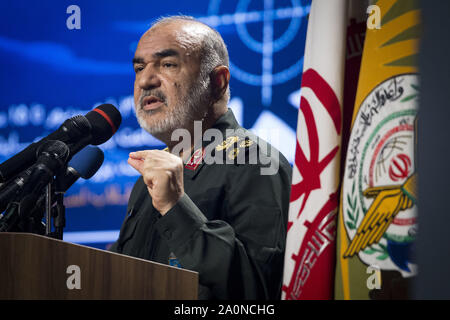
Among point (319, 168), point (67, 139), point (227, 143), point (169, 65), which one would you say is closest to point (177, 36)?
point (169, 65)

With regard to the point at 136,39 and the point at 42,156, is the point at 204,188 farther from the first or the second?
the point at 136,39

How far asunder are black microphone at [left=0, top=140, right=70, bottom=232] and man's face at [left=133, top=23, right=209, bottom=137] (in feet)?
1.82

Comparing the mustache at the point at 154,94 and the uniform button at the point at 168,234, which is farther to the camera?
the mustache at the point at 154,94

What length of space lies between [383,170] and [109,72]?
1.70m

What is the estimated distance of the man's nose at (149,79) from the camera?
244cm

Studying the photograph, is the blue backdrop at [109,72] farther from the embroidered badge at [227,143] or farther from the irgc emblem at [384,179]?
the irgc emblem at [384,179]

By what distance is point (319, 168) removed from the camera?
159 centimetres

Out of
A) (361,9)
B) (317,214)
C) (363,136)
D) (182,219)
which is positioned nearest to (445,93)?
(363,136)

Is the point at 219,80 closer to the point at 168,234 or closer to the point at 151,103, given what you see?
the point at 151,103

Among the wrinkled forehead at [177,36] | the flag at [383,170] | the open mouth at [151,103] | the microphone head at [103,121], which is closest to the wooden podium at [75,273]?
the flag at [383,170]

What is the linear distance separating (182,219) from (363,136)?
84cm

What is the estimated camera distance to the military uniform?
204 centimetres

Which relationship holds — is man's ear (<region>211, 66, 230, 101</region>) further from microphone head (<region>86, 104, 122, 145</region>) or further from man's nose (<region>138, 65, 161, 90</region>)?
microphone head (<region>86, 104, 122, 145</region>)

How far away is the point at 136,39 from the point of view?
2602 millimetres
